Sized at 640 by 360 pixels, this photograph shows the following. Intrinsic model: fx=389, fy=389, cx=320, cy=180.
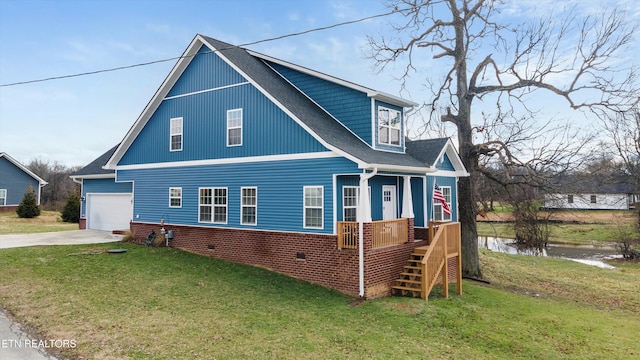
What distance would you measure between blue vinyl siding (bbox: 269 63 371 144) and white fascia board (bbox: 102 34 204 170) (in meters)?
4.39

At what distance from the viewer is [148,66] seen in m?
15.0

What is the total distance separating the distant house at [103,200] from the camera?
20.8 m

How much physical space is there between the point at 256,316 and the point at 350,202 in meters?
5.05

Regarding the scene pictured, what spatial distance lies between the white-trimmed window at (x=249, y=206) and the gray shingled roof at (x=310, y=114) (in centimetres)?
326

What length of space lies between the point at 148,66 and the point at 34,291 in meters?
8.89

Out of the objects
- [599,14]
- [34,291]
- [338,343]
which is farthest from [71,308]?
[599,14]

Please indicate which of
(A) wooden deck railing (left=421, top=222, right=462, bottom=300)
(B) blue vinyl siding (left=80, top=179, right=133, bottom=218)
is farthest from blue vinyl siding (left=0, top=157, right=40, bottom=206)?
(A) wooden deck railing (left=421, top=222, right=462, bottom=300)

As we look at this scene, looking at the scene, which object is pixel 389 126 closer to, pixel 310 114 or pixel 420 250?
pixel 310 114

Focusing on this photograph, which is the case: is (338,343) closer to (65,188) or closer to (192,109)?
(192,109)

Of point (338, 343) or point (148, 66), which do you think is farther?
point (148, 66)

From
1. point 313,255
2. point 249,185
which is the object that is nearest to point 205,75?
point 249,185

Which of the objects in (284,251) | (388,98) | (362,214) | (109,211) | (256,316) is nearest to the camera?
(256,316)

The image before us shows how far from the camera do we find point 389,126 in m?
14.5

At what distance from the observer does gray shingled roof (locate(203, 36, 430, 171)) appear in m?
12.2
